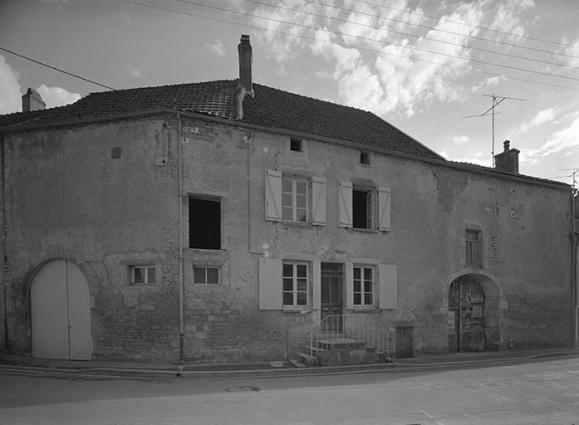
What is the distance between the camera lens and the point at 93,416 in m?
7.03

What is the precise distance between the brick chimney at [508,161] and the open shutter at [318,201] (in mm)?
9923

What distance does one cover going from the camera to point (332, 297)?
46.1ft

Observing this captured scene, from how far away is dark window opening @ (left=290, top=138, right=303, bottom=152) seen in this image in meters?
13.8

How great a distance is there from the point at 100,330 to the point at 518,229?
14700 millimetres

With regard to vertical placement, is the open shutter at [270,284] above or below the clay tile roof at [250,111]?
below

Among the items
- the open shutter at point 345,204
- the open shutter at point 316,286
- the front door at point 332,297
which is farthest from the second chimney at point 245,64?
the front door at point 332,297

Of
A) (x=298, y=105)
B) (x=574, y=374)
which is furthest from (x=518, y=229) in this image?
(x=298, y=105)

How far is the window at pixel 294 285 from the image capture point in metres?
13.2

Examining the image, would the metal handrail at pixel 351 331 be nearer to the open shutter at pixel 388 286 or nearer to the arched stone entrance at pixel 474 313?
the open shutter at pixel 388 286

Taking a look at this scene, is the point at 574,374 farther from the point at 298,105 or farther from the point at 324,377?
the point at 298,105

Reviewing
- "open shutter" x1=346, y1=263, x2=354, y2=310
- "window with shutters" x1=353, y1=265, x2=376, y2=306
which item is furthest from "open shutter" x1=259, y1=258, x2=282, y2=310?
"window with shutters" x1=353, y1=265, x2=376, y2=306

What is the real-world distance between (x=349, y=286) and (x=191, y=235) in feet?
15.8

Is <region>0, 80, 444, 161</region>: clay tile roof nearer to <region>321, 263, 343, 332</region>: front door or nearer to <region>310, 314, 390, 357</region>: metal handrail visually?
<region>321, 263, 343, 332</region>: front door

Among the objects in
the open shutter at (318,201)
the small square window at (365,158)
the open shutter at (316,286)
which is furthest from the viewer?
the small square window at (365,158)
